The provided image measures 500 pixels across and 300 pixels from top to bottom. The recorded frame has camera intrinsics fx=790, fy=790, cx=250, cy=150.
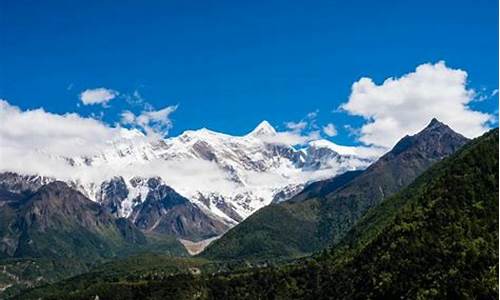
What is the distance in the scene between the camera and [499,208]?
6581cm

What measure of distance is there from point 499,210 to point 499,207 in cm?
25

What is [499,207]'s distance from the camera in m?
65.8

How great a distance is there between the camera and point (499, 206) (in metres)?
65.7

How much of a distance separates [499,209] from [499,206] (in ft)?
0.95

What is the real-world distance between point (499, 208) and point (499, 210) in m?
0.20

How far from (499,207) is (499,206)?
0.11 metres

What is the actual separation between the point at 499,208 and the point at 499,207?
110 millimetres

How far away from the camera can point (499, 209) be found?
65.8m

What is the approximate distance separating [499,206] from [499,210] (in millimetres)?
332
